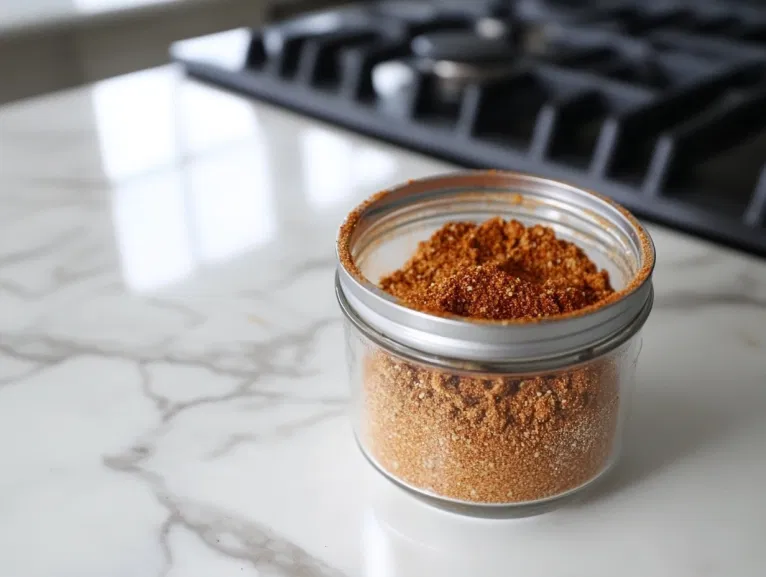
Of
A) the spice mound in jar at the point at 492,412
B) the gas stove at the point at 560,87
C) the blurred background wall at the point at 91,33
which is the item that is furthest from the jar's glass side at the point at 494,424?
the blurred background wall at the point at 91,33

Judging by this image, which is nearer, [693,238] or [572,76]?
[693,238]

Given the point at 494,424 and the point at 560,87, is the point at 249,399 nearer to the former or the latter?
the point at 494,424

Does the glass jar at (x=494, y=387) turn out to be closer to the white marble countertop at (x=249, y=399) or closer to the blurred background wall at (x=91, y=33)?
the white marble countertop at (x=249, y=399)

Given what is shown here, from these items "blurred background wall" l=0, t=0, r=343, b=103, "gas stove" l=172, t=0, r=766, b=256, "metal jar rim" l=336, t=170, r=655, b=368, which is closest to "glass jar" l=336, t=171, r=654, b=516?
"metal jar rim" l=336, t=170, r=655, b=368

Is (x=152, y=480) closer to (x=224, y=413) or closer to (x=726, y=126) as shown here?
(x=224, y=413)

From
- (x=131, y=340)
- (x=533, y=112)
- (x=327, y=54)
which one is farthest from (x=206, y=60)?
(x=131, y=340)

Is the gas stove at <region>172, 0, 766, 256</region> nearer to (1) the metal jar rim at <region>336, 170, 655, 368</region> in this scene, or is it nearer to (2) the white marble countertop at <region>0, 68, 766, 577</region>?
(2) the white marble countertop at <region>0, 68, 766, 577</region>
